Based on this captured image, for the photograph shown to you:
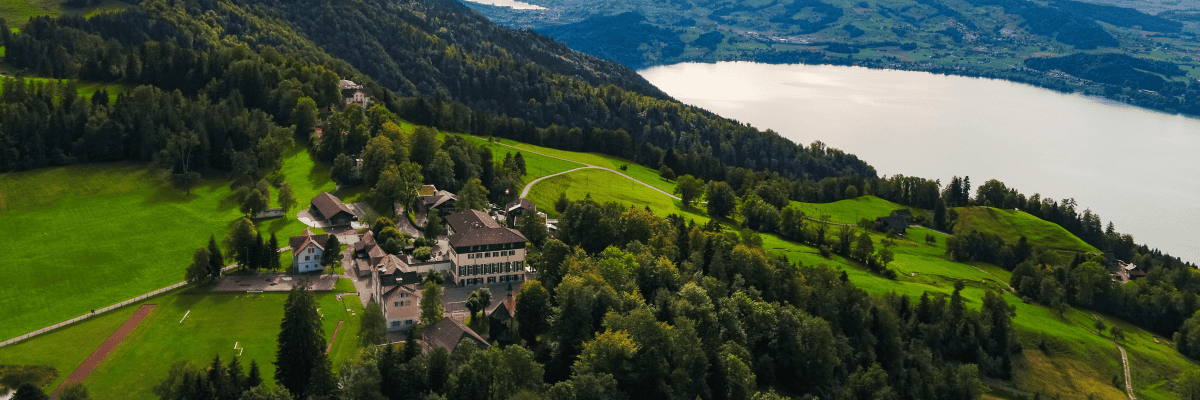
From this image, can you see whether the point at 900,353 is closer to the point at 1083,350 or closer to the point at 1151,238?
the point at 1083,350

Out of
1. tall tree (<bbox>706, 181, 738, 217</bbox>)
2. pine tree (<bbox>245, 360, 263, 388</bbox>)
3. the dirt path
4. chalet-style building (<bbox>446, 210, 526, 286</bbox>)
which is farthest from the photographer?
tall tree (<bbox>706, 181, 738, 217</bbox>)

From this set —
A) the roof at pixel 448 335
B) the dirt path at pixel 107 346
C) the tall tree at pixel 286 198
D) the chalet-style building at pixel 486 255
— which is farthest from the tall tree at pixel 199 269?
the roof at pixel 448 335

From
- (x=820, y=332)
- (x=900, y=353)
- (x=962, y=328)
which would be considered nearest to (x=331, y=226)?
(x=820, y=332)

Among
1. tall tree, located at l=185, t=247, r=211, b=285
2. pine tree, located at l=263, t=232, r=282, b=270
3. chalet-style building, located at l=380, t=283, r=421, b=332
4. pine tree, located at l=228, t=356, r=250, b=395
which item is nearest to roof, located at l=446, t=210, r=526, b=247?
chalet-style building, located at l=380, t=283, r=421, b=332

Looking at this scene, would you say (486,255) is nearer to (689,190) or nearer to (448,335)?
(448,335)

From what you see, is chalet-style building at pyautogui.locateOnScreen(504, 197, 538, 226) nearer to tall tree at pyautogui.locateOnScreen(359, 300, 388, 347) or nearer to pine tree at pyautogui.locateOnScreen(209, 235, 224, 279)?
pine tree at pyautogui.locateOnScreen(209, 235, 224, 279)

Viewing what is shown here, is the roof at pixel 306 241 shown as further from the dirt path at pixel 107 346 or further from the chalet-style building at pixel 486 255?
the dirt path at pixel 107 346
